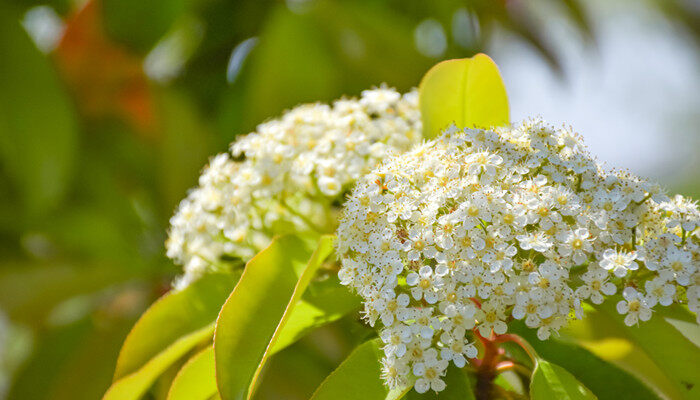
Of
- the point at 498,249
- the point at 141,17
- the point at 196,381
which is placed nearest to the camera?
the point at 498,249

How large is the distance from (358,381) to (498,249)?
0.21 meters

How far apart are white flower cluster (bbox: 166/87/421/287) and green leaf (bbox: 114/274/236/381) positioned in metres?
0.05

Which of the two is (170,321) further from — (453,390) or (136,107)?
(136,107)

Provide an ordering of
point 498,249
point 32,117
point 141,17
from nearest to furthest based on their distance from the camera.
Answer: point 498,249, point 32,117, point 141,17

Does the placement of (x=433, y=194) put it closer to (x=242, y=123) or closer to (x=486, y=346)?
(x=486, y=346)

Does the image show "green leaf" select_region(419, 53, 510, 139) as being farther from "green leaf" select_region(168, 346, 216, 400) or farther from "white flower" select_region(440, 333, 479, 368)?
"green leaf" select_region(168, 346, 216, 400)

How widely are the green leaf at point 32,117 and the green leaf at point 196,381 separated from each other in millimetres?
970

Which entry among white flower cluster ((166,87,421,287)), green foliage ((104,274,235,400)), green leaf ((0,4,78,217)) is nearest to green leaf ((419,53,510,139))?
white flower cluster ((166,87,421,287))

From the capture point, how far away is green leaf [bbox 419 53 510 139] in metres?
0.92

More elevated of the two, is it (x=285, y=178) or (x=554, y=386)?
(x=285, y=178)

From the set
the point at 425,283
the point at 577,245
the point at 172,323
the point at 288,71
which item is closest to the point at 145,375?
the point at 172,323

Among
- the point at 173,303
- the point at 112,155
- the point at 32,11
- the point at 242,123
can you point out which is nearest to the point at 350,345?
the point at 173,303

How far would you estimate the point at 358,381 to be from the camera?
72 cm

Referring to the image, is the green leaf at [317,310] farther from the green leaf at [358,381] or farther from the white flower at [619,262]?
the white flower at [619,262]
